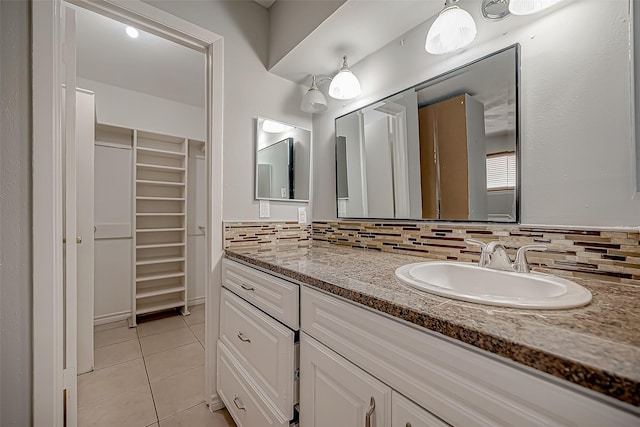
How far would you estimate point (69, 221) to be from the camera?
1.17 meters

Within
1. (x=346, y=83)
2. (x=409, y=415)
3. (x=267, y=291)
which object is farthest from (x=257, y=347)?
(x=346, y=83)

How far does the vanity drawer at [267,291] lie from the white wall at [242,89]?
1.33 ft

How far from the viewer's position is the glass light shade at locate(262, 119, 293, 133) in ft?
5.52

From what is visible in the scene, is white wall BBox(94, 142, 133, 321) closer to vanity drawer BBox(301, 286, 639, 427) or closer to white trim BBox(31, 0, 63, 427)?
white trim BBox(31, 0, 63, 427)

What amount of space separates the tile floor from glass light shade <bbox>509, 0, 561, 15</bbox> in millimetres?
2143

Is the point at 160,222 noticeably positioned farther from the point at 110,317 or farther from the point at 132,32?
the point at 132,32

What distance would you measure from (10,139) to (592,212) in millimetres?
2000

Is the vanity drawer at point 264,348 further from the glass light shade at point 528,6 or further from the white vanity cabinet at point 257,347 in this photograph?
the glass light shade at point 528,6

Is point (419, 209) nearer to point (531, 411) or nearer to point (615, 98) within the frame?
point (615, 98)

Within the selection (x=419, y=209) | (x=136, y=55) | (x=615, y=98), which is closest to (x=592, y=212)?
(x=615, y=98)

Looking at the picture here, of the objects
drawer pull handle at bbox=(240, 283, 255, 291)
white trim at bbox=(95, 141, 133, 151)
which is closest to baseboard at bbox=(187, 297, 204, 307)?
white trim at bbox=(95, 141, 133, 151)

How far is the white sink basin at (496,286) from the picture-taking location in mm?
562

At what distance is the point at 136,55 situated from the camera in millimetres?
2150

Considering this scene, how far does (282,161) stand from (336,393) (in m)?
1.37
